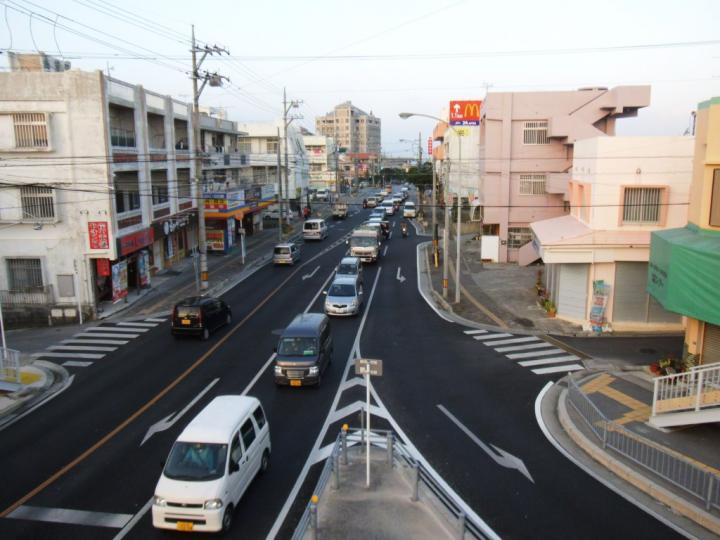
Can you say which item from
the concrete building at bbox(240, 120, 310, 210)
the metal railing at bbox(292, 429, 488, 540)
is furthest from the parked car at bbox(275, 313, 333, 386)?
the concrete building at bbox(240, 120, 310, 210)

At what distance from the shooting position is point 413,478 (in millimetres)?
12508

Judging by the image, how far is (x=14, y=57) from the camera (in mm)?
31422

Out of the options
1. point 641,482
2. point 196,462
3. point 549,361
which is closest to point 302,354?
point 196,462

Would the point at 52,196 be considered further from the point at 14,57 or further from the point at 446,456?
the point at 446,456

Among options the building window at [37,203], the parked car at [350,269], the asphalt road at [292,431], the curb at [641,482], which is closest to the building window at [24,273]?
the building window at [37,203]

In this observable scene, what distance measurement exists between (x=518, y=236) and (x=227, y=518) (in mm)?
36623

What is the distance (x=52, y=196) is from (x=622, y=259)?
27.1 meters

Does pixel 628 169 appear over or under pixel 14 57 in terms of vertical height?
under

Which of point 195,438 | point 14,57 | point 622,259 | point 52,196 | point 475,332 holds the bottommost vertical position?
point 475,332

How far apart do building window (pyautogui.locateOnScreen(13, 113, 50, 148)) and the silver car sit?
15.7 metres

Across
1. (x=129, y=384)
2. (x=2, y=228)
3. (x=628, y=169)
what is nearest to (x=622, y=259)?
(x=628, y=169)

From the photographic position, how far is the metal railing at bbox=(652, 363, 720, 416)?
14500 mm

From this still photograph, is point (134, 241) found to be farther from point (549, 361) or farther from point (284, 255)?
point (549, 361)

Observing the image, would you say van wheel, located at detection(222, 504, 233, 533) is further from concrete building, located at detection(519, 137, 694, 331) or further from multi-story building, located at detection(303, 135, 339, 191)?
multi-story building, located at detection(303, 135, 339, 191)
